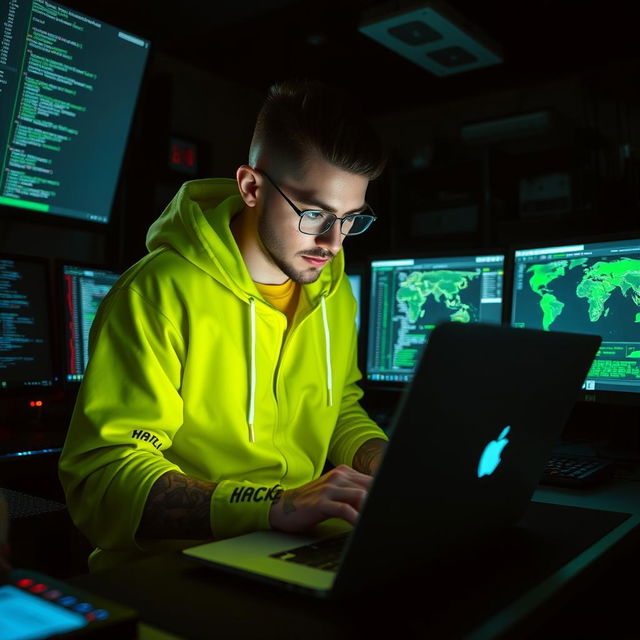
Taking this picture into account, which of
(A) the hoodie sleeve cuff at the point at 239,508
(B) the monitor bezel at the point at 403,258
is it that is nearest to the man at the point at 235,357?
(A) the hoodie sleeve cuff at the point at 239,508

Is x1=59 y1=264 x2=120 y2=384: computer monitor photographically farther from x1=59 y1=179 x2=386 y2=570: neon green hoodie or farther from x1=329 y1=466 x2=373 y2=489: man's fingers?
x1=329 y1=466 x2=373 y2=489: man's fingers

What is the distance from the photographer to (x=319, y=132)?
1145 mm

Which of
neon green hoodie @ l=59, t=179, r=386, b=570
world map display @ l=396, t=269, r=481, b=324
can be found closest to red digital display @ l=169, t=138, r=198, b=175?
world map display @ l=396, t=269, r=481, b=324

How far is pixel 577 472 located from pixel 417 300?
768 millimetres

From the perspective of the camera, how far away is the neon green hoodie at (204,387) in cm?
90

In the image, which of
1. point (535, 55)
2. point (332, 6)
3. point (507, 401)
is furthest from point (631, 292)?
point (535, 55)

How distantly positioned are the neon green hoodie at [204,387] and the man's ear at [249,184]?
0.16 ft

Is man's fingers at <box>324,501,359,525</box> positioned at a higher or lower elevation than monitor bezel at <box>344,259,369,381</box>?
lower

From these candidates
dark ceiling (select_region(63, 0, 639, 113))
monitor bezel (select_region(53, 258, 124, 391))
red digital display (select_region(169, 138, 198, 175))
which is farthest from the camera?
red digital display (select_region(169, 138, 198, 175))

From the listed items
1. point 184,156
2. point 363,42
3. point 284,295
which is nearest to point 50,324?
point 284,295

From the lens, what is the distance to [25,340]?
1.69 meters

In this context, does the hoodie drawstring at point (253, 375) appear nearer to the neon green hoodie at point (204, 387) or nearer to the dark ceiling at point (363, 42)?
the neon green hoodie at point (204, 387)

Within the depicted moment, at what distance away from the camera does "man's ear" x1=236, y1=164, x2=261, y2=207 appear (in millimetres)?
1240

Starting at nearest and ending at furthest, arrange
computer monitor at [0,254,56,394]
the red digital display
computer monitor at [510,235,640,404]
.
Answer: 1. computer monitor at [510,235,640,404]
2. computer monitor at [0,254,56,394]
3. the red digital display
